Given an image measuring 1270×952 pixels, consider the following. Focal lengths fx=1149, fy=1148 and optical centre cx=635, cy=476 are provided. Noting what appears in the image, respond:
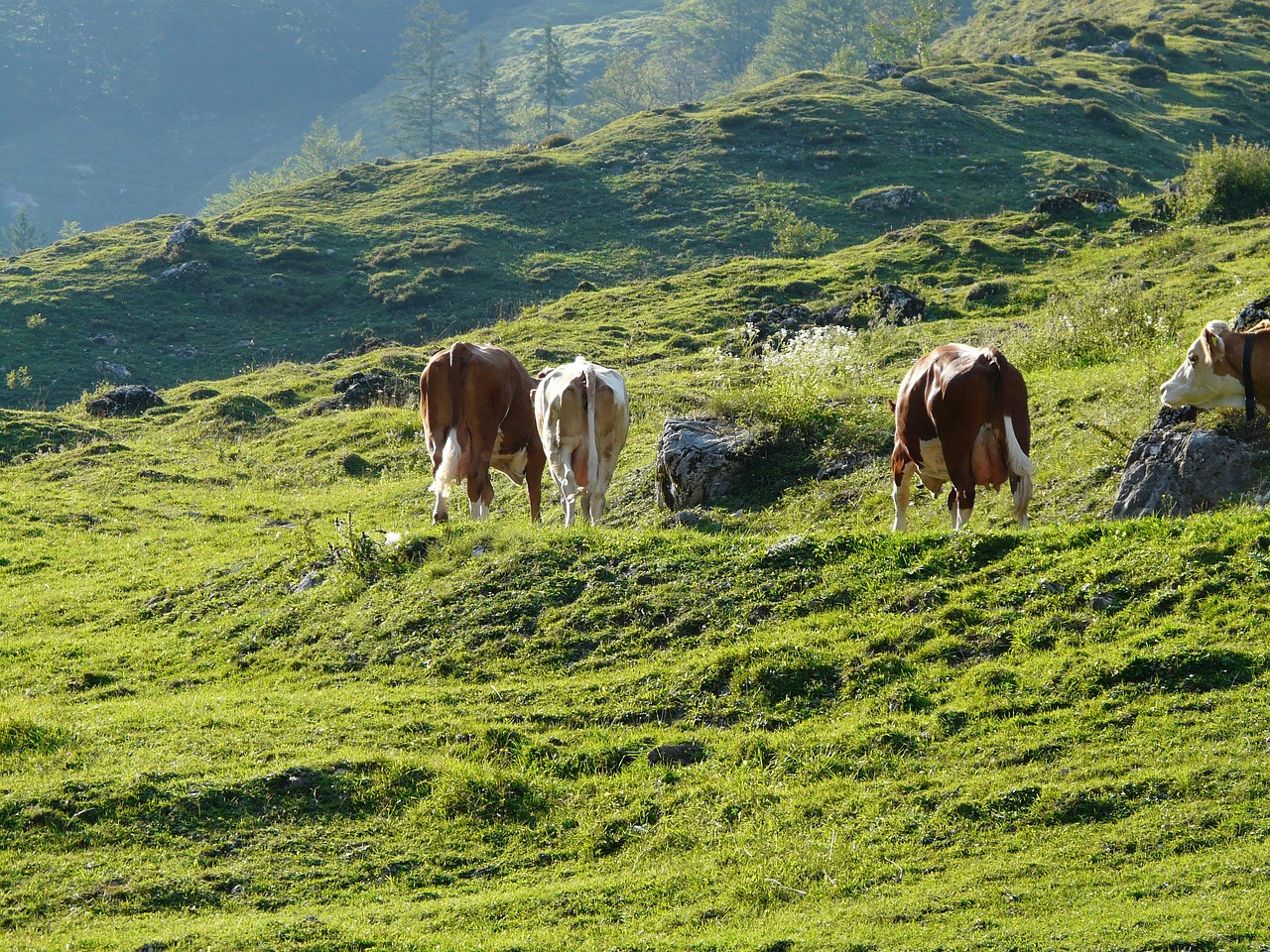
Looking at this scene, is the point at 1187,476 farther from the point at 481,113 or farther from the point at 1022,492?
the point at 481,113

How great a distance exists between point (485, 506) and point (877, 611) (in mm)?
6994

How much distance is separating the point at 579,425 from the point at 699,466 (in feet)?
8.71

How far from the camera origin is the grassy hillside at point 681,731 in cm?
761

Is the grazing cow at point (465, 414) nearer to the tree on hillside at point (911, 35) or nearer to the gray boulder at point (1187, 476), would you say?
the gray boulder at point (1187, 476)

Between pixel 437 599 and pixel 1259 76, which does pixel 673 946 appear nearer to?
pixel 437 599

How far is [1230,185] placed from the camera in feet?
117

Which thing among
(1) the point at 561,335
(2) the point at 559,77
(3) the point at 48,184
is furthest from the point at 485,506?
(3) the point at 48,184

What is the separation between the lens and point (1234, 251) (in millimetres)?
29344

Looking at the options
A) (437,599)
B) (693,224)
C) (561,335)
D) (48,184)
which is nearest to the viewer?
(437,599)

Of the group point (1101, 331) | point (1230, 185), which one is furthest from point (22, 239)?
point (1101, 331)

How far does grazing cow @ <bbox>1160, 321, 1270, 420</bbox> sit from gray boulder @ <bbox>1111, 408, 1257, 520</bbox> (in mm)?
→ 567

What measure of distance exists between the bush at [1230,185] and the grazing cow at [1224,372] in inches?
995

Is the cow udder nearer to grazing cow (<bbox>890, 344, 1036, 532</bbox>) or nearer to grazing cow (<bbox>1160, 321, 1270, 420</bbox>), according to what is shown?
grazing cow (<bbox>890, 344, 1036, 532</bbox>)

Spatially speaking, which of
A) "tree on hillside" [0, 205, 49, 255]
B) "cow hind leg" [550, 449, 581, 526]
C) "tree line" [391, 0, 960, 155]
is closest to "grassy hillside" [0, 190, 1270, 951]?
"cow hind leg" [550, 449, 581, 526]
